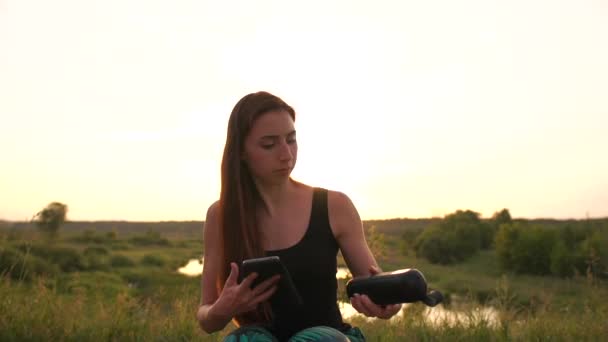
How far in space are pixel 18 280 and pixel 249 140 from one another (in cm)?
466

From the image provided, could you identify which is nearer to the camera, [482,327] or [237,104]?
[237,104]

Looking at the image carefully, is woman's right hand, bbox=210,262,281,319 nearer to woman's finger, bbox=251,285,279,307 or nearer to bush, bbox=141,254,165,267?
woman's finger, bbox=251,285,279,307

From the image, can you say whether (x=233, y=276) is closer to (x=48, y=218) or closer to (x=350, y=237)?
(x=350, y=237)

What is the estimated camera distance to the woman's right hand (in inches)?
90.5

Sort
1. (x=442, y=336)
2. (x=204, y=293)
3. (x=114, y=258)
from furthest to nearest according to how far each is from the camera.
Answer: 1. (x=114, y=258)
2. (x=442, y=336)
3. (x=204, y=293)

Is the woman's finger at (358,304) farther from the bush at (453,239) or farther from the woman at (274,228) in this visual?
the bush at (453,239)

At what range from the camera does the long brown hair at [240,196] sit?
8.91 feet

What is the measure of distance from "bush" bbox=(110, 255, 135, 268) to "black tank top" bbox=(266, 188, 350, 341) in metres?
56.2

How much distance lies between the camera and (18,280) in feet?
20.8

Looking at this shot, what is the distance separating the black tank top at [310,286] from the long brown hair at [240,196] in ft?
0.36

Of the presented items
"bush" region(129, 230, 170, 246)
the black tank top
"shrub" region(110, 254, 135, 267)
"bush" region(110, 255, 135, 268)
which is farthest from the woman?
"bush" region(129, 230, 170, 246)

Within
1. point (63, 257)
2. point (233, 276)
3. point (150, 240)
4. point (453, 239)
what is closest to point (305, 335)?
point (233, 276)

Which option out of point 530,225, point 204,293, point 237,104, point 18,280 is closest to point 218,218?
point 204,293

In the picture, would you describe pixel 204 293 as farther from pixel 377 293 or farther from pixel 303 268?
pixel 377 293
